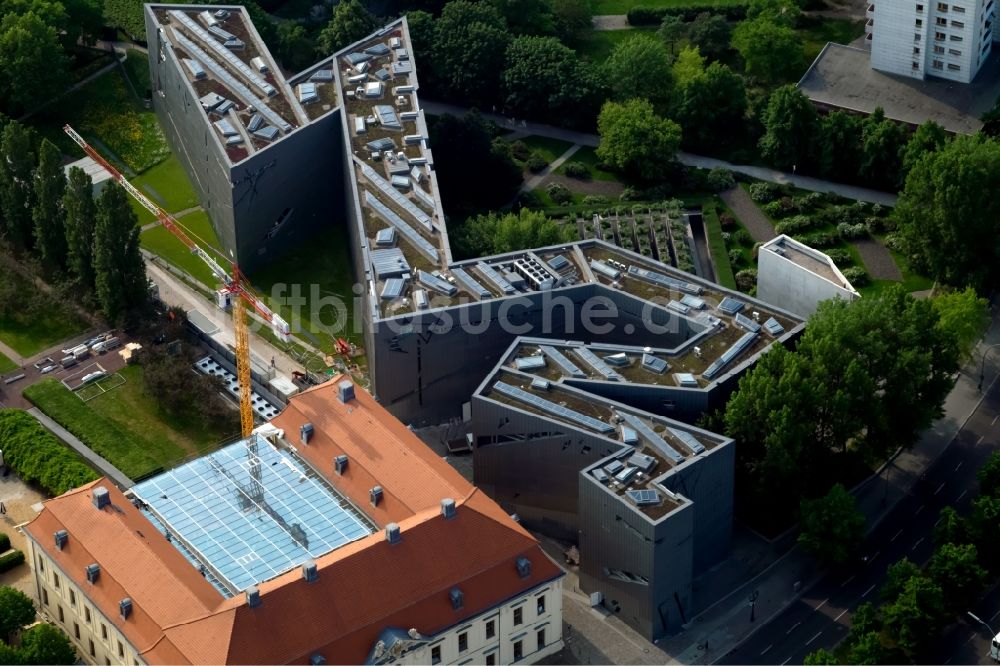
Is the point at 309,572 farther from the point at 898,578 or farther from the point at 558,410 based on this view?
the point at 898,578

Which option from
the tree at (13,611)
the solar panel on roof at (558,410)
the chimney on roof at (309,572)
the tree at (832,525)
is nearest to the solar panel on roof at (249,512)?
the chimney on roof at (309,572)

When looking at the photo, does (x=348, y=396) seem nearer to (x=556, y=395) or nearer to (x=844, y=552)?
(x=556, y=395)

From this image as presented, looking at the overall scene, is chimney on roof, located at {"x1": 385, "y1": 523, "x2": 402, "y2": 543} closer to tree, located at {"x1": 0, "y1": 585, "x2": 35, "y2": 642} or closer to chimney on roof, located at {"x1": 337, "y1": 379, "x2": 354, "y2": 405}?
chimney on roof, located at {"x1": 337, "y1": 379, "x2": 354, "y2": 405}

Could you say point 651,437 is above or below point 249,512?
above

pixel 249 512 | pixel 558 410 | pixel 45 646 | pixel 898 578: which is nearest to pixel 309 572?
pixel 249 512

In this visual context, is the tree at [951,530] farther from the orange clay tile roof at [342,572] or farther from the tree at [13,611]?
the tree at [13,611]

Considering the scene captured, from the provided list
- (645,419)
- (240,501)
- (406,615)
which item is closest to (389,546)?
(406,615)

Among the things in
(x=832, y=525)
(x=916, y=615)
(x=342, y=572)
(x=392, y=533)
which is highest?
(x=392, y=533)

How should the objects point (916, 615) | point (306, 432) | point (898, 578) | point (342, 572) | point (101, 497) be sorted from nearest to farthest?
point (342, 572) → point (101, 497) → point (916, 615) → point (898, 578) → point (306, 432)
